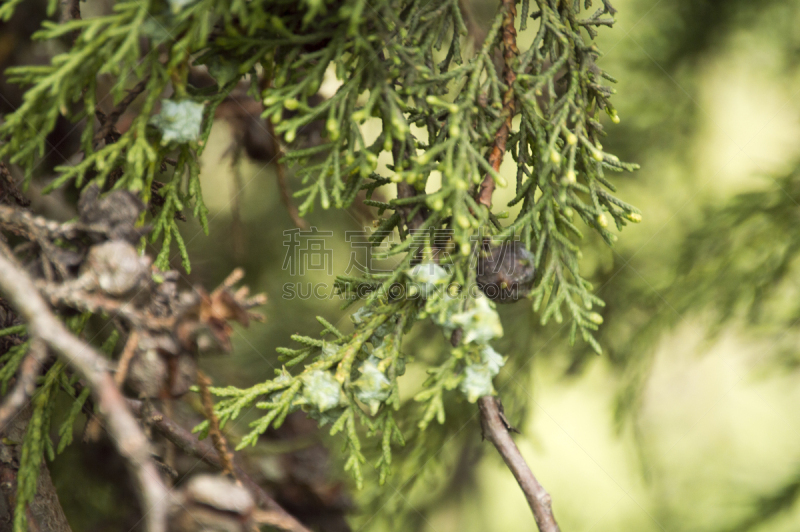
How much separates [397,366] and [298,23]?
0.36 m

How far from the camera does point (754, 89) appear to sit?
0.77 m

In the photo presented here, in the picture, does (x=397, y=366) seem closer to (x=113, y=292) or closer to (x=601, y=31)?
(x=113, y=292)

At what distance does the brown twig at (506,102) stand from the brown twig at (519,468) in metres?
0.21

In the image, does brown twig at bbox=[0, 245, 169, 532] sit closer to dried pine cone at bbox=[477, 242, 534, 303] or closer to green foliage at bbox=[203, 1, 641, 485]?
green foliage at bbox=[203, 1, 641, 485]

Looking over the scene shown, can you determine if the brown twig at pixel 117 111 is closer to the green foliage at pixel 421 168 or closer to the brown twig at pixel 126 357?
the green foliage at pixel 421 168

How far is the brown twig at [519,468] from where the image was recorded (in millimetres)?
471

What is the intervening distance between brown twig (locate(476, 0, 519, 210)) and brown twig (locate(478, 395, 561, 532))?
215mm

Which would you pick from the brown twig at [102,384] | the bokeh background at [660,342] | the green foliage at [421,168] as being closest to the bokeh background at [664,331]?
the bokeh background at [660,342]

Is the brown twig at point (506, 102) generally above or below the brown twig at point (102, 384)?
above

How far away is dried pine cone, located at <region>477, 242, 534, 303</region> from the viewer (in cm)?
49

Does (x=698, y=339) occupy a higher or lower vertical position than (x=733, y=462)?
higher

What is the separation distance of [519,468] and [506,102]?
1.22 feet

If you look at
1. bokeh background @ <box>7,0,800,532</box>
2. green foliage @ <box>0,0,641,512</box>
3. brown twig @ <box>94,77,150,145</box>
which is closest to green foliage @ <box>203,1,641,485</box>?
green foliage @ <box>0,0,641,512</box>

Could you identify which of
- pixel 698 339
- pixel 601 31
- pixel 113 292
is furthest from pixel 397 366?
pixel 601 31
